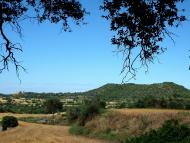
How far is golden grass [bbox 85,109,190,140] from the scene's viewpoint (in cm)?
4175

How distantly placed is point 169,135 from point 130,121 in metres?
12.0

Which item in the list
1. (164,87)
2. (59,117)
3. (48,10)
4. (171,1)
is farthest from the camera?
(164,87)

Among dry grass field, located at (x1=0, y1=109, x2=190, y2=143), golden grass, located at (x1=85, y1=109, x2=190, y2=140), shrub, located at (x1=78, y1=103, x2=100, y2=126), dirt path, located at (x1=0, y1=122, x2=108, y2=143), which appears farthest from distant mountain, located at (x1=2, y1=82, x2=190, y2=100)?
golden grass, located at (x1=85, y1=109, x2=190, y2=140)

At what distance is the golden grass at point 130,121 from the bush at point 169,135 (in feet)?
7.70

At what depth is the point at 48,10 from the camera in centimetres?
1249

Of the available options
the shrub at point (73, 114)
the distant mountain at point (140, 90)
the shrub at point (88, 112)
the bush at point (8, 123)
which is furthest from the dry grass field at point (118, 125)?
the distant mountain at point (140, 90)

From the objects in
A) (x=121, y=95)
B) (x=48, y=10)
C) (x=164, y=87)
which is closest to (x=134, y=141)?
(x=48, y=10)

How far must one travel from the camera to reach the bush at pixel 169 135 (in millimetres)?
32938

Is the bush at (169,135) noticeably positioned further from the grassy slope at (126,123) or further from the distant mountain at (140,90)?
the distant mountain at (140,90)

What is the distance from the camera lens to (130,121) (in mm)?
46281

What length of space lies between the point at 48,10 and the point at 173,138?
22625 mm

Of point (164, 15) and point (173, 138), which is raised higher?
point (164, 15)

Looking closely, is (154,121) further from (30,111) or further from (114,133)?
(30,111)

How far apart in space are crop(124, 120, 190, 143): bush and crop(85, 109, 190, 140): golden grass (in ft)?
7.70
